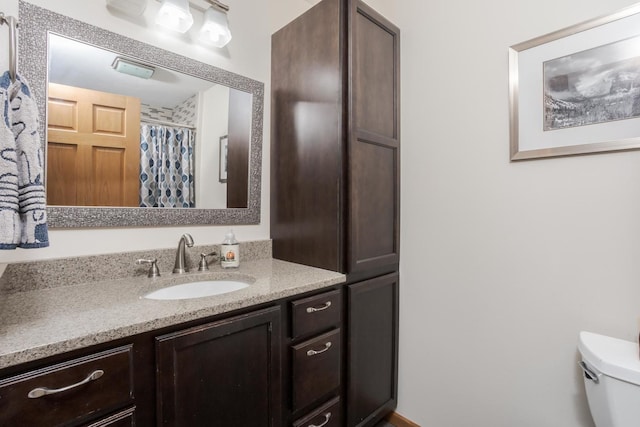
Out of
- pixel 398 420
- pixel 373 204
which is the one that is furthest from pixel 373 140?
pixel 398 420

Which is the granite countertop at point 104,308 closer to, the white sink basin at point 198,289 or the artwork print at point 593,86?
the white sink basin at point 198,289

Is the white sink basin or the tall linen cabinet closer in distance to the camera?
the white sink basin

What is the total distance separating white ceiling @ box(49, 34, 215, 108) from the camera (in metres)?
1.15

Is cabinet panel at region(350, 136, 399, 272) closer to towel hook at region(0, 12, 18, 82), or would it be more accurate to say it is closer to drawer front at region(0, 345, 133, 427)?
drawer front at region(0, 345, 133, 427)

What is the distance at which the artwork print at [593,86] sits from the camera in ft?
3.47

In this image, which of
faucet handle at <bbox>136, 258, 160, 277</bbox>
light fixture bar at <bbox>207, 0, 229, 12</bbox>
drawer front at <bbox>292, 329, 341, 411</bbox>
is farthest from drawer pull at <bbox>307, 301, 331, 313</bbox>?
light fixture bar at <bbox>207, 0, 229, 12</bbox>

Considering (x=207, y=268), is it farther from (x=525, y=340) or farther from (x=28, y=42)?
(x=525, y=340)

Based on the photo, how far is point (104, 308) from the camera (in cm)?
90

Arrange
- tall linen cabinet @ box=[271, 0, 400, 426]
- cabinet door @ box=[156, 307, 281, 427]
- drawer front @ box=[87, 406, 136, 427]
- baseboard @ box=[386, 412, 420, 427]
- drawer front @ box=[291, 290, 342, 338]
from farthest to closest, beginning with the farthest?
1. baseboard @ box=[386, 412, 420, 427]
2. tall linen cabinet @ box=[271, 0, 400, 426]
3. drawer front @ box=[291, 290, 342, 338]
4. cabinet door @ box=[156, 307, 281, 427]
5. drawer front @ box=[87, 406, 136, 427]

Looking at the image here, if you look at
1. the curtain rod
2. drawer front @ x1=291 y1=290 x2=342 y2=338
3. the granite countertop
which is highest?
the curtain rod

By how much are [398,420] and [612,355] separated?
1149 millimetres

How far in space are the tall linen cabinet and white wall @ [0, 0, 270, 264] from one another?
0.09 meters

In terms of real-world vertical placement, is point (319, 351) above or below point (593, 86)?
below

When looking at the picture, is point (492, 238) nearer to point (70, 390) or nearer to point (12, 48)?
point (70, 390)
